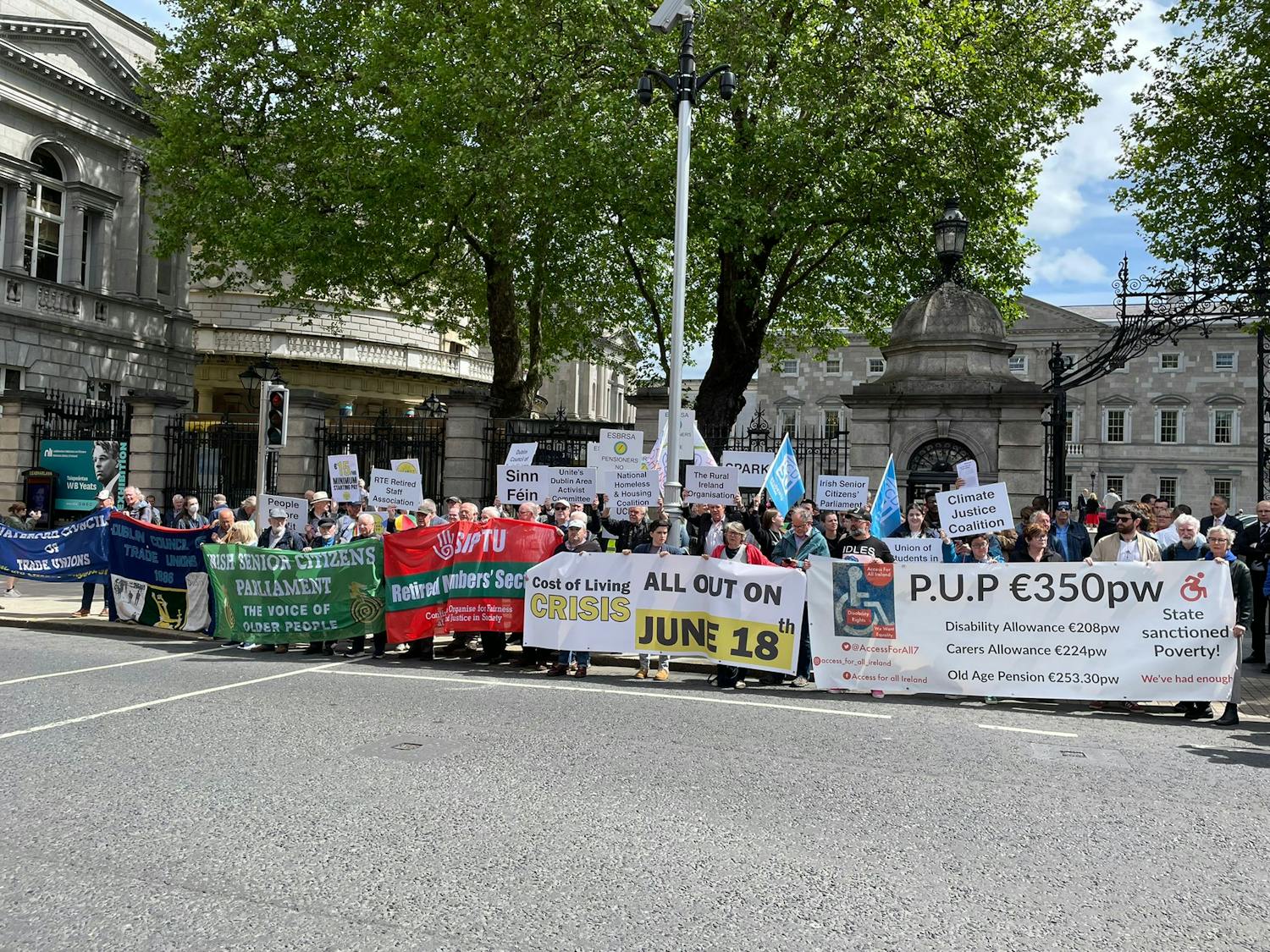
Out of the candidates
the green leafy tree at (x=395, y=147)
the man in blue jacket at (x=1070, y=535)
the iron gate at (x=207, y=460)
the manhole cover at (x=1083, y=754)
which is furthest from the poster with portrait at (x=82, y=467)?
the manhole cover at (x=1083, y=754)

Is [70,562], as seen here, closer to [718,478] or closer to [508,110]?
[718,478]

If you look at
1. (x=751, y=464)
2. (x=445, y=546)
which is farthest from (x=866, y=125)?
(x=445, y=546)

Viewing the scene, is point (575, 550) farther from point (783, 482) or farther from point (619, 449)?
point (619, 449)

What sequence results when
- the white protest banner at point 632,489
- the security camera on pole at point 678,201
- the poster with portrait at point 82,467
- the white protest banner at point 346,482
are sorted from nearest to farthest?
1. the security camera on pole at point 678,201
2. the white protest banner at point 632,489
3. the white protest banner at point 346,482
4. the poster with portrait at point 82,467

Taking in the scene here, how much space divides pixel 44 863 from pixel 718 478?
1049 cm

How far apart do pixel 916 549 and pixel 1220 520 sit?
3762 millimetres

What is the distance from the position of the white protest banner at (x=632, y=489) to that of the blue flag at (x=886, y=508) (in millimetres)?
3091

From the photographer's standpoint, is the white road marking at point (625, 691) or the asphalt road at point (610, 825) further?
the white road marking at point (625, 691)

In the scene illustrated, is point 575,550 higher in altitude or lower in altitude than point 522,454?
lower

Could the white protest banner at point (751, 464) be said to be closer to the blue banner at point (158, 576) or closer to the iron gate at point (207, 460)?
the blue banner at point (158, 576)

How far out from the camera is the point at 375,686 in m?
10.0

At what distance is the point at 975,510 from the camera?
39.3 feet

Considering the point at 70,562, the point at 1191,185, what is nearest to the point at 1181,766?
the point at 70,562

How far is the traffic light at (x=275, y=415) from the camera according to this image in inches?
620
